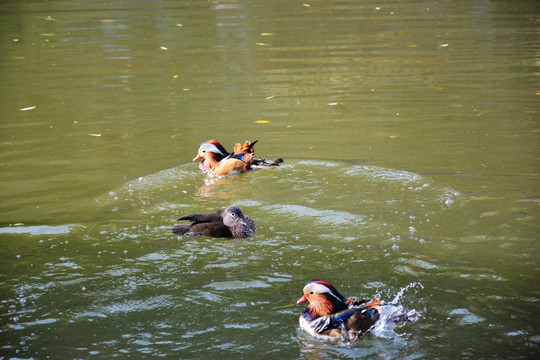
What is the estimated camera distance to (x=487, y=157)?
9453mm

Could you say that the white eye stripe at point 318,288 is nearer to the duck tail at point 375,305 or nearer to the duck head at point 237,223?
the duck tail at point 375,305

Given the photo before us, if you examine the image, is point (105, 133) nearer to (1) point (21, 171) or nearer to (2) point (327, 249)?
(1) point (21, 171)

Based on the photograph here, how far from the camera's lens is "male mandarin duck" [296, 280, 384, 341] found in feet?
16.6

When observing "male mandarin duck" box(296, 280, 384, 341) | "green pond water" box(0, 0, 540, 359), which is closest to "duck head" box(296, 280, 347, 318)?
"male mandarin duck" box(296, 280, 384, 341)

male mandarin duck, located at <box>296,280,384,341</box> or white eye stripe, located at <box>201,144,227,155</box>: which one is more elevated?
white eye stripe, located at <box>201,144,227,155</box>

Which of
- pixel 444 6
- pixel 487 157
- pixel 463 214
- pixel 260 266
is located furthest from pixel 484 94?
pixel 444 6

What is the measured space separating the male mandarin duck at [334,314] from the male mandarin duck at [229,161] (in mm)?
3960

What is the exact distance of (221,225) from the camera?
715 cm

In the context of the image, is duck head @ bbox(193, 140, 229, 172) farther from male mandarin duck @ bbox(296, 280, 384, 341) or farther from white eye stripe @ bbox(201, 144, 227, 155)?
male mandarin duck @ bbox(296, 280, 384, 341)

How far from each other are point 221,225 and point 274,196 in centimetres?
139

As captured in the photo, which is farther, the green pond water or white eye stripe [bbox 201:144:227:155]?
white eye stripe [bbox 201:144:227:155]

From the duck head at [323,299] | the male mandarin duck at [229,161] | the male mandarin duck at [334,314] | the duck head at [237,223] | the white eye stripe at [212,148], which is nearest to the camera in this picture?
the male mandarin duck at [334,314]

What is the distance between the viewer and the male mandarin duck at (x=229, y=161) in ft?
29.9

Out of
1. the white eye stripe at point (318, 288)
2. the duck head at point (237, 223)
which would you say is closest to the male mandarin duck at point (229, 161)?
the duck head at point (237, 223)
